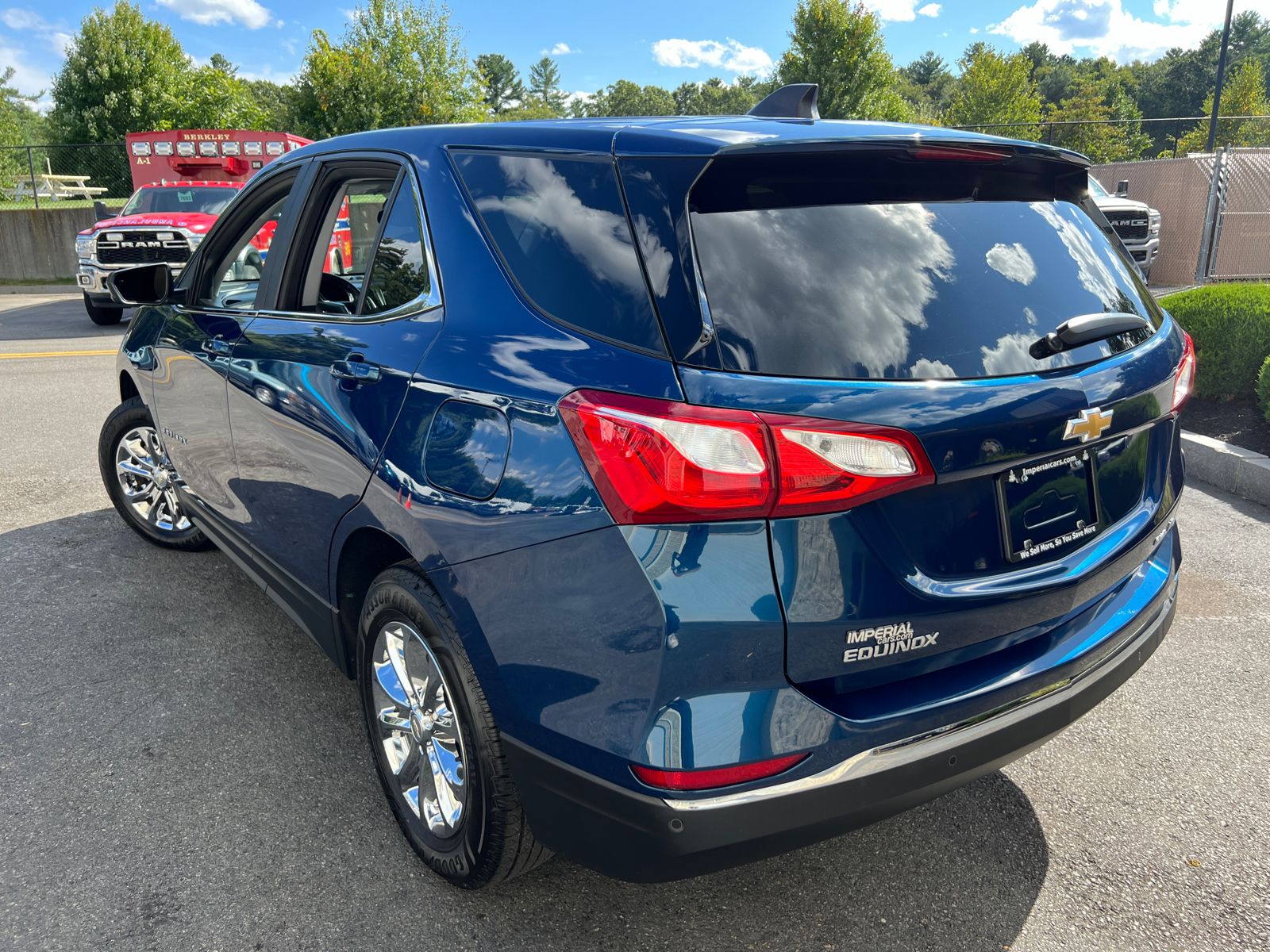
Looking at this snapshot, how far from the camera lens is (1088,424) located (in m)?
2.01

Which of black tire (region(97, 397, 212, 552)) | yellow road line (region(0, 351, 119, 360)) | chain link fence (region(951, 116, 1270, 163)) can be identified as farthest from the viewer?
chain link fence (region(951, 116, 1270, 163))

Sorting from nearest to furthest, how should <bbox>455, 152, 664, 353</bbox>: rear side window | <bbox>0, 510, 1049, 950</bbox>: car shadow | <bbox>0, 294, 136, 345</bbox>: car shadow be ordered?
<bbox>455, 152, 664, 353</bbox>: rear side window
<bbox>0, 510, 1049, 950</bbox>: car shadow
<bbox>0, 294, 136, 345</bbox>: car shadow

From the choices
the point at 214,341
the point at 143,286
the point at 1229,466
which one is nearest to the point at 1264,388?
the point at 1229,466

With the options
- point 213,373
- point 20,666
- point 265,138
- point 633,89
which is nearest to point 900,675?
point 213,373

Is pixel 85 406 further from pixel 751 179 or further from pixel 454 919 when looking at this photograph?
pixel 751 179

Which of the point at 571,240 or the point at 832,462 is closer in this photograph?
the point at 832,462

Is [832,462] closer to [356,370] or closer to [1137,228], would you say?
[356,370]

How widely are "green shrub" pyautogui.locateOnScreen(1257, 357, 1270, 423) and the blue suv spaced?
13.8ft

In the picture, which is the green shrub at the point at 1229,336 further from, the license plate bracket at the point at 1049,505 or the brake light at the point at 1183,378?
the license plate bracket at the point at 1049,505

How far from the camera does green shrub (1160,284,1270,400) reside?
6543 millimetres

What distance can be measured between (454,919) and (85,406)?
7617mm

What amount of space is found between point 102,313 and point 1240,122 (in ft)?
141

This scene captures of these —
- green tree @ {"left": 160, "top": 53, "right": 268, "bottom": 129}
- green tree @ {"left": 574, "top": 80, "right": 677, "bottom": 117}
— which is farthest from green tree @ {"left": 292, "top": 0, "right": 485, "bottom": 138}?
green tree @ {"left": 574, "top": 80, "right": 677, "bottom": 117}

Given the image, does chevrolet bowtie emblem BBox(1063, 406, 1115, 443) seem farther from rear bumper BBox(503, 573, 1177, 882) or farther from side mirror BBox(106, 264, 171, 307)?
side mirror BBox(106, 264, 171, 307)
